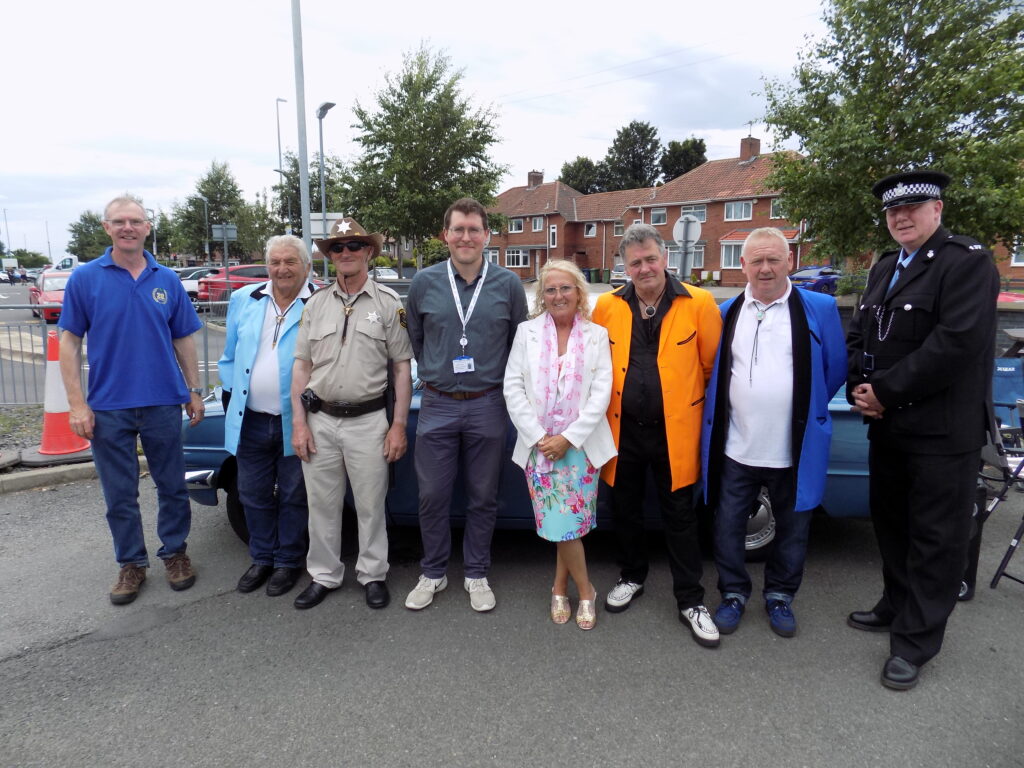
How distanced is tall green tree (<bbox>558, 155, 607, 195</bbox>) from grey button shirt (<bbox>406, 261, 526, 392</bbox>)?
214 feet

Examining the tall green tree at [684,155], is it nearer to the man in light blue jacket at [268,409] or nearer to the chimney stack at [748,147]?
the chimney stack at [748,147]

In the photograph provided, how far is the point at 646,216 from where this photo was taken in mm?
45938

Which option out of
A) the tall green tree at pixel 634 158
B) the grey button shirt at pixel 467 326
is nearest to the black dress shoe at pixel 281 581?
the grey button shirt at pixel 467 326

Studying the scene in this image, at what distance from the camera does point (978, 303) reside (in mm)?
2498

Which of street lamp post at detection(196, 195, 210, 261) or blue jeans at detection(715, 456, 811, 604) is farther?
street lamp post at detection(196, 195, 210, 261)

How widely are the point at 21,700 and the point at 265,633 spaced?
93 cm

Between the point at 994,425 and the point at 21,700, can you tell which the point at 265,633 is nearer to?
the point at 21,700

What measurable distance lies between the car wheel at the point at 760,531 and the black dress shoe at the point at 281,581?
8.43 feet

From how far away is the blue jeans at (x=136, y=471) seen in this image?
134 inches

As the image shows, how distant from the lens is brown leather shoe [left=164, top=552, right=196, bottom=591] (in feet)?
11.6

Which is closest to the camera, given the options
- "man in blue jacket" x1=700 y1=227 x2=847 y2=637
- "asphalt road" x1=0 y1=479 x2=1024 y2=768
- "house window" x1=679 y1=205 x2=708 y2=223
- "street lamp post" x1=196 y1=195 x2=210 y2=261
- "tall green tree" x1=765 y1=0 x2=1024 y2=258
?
"asphalt road" x1=0 y1=479 x2=1024 y2=768

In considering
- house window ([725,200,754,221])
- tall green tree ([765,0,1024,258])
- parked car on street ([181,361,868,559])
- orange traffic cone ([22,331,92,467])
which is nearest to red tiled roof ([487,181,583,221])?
house window ([725,200,754,221])

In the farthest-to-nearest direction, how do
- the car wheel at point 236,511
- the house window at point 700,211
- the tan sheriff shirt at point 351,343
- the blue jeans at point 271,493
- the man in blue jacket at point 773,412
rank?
the house window at point 700,211 → the car wheel at point 236,511 → the blue jeans at point 271,493 → the tan sheriff shirt at point 351,343 → the man in blue jacket at point 773,412

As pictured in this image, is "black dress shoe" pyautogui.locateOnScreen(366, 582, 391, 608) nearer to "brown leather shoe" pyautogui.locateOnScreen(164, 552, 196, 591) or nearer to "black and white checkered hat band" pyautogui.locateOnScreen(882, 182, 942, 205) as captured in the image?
"brown leather shoe" pyautogui.locateOnScreen(164, 552, 196, 591)
